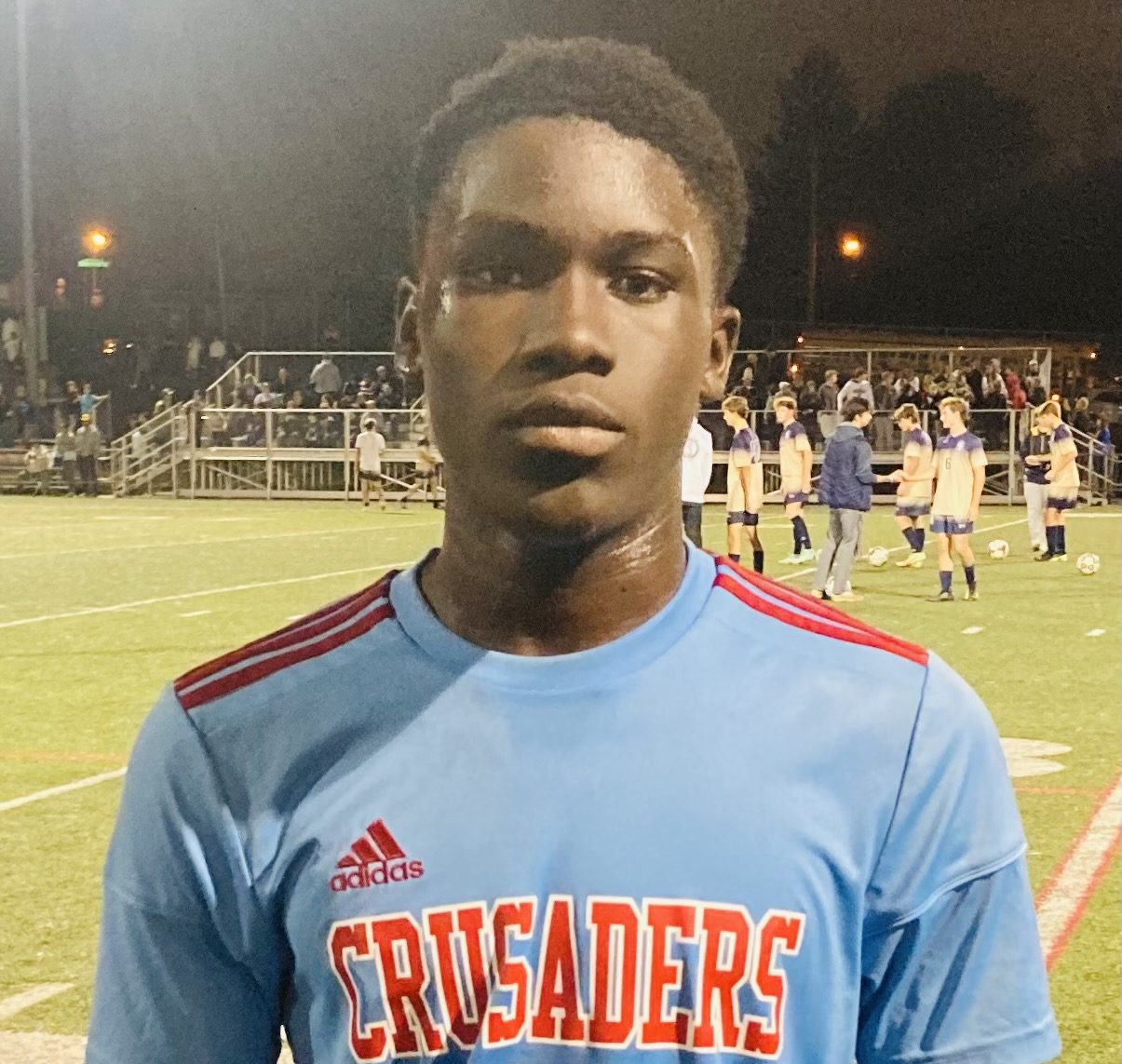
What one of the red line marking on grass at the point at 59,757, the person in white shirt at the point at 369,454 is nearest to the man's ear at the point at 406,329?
the red line marking on grass at the point at 59,757

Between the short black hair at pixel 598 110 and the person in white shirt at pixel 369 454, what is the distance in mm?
29243

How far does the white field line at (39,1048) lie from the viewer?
421 cm

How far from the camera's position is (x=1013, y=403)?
103ft

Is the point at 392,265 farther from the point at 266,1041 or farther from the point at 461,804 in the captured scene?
the point at 266,1041

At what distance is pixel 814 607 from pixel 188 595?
554 inches

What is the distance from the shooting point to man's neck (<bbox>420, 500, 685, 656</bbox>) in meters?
1.54

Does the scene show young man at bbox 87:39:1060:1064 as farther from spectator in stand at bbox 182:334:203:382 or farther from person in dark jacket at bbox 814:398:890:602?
spectator in stand at bbox 182:334:203:382

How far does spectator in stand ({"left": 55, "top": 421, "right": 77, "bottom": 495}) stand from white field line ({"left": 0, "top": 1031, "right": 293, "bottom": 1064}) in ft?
109

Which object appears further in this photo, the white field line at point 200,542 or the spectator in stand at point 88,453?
the spectator in stand at point 88,453

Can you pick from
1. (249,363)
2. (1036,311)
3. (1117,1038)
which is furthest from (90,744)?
(1036,311)

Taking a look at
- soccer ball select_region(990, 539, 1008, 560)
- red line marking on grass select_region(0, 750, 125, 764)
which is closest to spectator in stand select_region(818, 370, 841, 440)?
soccer ball select_region(990, 539, 1008, 560)

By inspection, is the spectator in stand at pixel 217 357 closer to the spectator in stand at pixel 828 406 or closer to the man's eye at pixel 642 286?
the spectator in stand at pixel 828 406

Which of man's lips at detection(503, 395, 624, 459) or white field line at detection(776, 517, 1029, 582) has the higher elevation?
man's lips at detection(503, 395, 624, 459)

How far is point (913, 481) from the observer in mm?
17797
